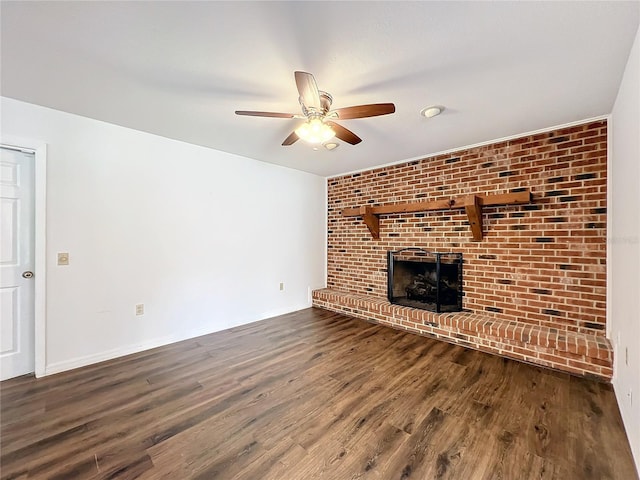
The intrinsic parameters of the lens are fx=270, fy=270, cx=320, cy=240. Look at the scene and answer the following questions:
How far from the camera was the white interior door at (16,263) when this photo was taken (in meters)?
2.29

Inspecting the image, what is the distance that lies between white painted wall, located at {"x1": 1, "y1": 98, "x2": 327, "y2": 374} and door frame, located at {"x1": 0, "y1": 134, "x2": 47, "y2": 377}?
0.12 feet

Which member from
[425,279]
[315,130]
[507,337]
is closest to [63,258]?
[315,130]

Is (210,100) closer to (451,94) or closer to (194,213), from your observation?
(194,213)

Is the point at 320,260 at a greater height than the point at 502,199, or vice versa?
the point at 502,199

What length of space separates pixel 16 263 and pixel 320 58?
9.98 feet

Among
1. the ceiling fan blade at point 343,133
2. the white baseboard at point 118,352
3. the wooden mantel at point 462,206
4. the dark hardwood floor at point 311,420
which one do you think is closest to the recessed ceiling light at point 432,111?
the ceiling fan blade at point 343,133

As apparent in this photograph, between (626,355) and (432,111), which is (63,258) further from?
(626,355)

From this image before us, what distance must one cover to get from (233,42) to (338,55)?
62 cm

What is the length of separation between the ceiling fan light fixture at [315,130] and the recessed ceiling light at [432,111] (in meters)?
0.90

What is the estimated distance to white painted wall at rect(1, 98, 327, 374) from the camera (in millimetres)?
2441

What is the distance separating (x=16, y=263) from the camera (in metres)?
2.35

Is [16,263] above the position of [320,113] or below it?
below

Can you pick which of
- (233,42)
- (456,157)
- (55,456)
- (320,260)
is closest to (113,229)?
(55,456)

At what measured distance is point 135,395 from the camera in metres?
2.08
